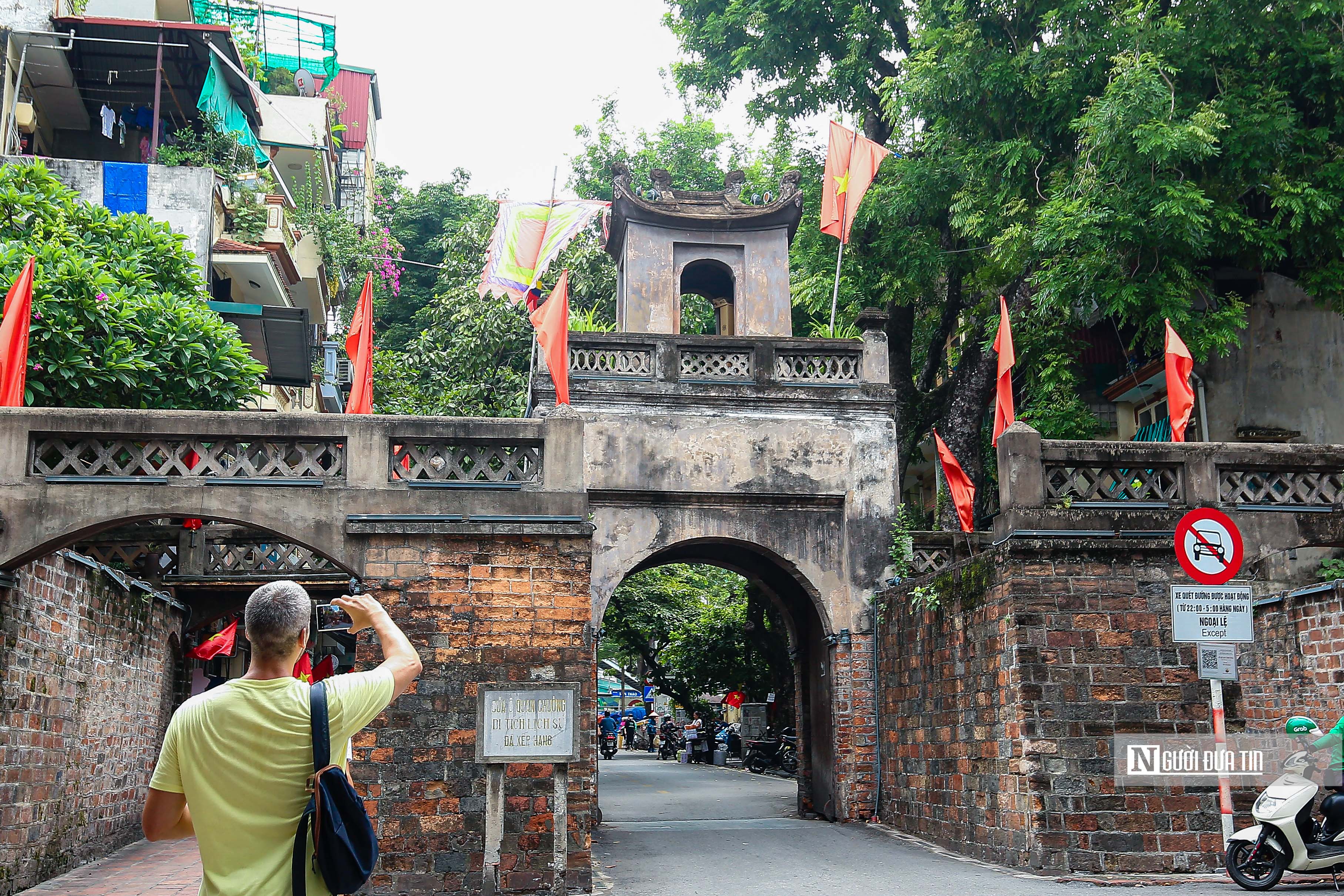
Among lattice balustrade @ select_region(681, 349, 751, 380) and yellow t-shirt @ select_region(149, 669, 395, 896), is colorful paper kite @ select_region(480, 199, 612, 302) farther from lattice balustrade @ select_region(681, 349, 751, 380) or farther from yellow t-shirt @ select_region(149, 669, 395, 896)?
yellow t-shirt @ select_region(149, 669, 395, 896)

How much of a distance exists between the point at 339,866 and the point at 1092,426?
17.0 m

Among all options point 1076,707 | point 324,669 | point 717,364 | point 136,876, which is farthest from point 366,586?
point 324,669

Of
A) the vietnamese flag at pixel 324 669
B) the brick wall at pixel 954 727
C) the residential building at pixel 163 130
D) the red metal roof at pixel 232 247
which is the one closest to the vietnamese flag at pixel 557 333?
the residential building at pixel 163 130

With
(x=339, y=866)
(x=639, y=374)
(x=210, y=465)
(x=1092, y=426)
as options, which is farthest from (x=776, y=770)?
(x=339, y=866)

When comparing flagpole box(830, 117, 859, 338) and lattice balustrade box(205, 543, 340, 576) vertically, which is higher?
flagpole box(830, 117, 859, 338)

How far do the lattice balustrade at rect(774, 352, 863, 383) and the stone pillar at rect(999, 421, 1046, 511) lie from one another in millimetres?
5616

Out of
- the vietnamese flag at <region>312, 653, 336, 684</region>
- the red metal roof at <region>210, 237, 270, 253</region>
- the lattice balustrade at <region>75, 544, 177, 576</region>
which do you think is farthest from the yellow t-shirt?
the red metal roof at <region>210, 237, 270, 253</region>

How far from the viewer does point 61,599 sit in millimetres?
10219

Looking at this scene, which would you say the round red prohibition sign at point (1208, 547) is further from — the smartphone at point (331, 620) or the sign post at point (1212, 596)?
the smartphone at point (331, 620)

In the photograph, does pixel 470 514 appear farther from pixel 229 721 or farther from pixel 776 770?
pixel 776 770

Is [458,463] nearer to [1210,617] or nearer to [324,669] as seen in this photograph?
[1210,617]

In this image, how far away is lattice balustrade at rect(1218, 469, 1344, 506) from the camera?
10570mm

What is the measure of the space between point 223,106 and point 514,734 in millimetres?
15895

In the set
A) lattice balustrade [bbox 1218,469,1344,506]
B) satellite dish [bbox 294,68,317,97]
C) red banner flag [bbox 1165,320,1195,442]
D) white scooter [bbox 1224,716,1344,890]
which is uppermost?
satellite dish [bbox 294,68,317,97]
